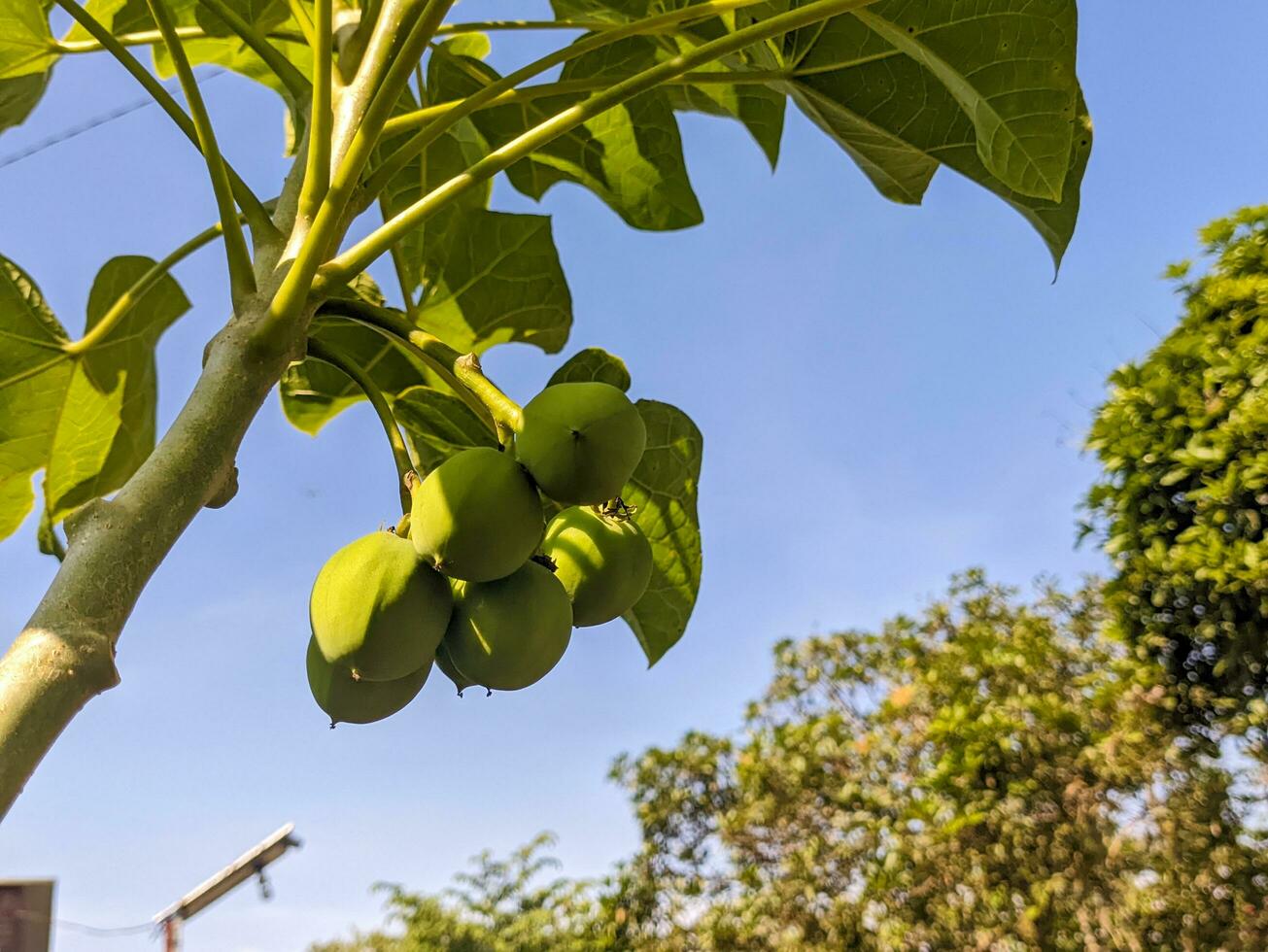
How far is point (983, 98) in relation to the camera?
1.27m

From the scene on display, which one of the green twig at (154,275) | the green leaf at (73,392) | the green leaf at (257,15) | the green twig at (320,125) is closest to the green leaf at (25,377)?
the green leaf at (73,392)

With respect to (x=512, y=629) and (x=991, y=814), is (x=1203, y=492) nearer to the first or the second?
(x=991, y=814)

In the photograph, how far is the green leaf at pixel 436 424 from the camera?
4.86ft

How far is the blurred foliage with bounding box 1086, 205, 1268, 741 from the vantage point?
399 cm

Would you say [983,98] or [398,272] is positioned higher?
[398,272]

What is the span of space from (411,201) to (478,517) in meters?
1.15

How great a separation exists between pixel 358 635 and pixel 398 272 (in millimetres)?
885

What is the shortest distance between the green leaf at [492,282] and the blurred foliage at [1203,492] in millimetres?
3249

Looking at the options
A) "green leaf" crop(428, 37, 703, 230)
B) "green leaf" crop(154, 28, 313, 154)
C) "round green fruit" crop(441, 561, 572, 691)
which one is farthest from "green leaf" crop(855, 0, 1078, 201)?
"green leaf" crop(154, 28, 313, 154)

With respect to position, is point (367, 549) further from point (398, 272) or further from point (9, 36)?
point (9, 36)

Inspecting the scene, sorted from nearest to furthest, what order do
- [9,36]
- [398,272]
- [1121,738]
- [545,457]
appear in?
[545,457], [9,36], [398,272], [1121,738]

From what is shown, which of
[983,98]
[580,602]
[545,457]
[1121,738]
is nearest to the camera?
[545,457]

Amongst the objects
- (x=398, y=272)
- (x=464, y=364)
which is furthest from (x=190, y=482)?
(x=398, y=272)

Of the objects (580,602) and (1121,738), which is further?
(1121,738)
